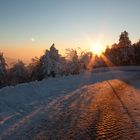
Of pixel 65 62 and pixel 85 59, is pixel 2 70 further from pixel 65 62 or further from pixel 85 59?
pixel 85 59

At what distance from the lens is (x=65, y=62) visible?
8112cm

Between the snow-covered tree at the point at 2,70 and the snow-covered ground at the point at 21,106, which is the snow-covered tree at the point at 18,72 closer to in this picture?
the snow-covered tree at the point at 2,70

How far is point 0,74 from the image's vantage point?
72.0 meters

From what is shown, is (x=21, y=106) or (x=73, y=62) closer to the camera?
(x=21, y=106)

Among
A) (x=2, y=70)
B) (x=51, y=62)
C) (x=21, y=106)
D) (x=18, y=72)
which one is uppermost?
(x=51, y=62)

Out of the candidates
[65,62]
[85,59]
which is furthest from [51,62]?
[85,59]

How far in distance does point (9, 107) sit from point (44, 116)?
2.95 m

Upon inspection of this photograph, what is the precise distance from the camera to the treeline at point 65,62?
71.6 meters

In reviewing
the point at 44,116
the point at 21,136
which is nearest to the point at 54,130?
the point at 21,136

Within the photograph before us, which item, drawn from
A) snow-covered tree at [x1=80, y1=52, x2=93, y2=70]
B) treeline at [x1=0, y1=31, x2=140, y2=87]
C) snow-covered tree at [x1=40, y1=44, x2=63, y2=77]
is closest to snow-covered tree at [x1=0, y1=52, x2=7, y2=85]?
treeline at [x1=0, y1=31, x2=140, y2=87]

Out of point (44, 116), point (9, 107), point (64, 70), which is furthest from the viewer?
point (64, 70)

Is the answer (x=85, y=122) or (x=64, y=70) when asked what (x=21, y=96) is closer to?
(x=85, y=122)

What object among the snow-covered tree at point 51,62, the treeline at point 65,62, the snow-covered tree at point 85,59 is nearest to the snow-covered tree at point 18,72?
the treeline at point 65,62

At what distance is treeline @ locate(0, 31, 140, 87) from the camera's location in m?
71.6
